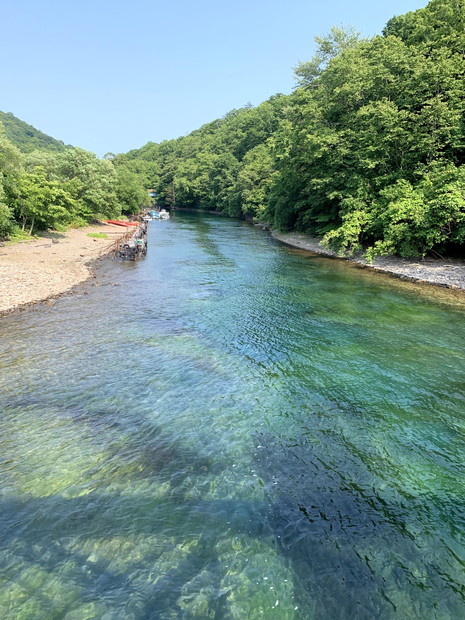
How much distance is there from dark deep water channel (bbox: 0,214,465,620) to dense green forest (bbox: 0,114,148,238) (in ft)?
80.5

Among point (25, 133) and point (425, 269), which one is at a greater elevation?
point (25, 133)

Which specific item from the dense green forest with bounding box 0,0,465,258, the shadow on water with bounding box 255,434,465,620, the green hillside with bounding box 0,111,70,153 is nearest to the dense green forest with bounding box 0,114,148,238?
the dense green forest with bounding box 0,0,465,258

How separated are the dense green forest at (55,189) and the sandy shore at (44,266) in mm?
2902

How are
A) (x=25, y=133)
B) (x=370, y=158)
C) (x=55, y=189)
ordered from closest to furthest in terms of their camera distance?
(x=370, y=158)
(x=55, y=189)
(x=25, y=133)

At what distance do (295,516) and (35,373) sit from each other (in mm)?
9557

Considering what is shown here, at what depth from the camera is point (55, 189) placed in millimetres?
38906

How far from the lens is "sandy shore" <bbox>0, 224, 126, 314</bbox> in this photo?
66.8 feet

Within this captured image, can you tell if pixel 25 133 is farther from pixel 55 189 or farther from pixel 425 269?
pixel 425 269

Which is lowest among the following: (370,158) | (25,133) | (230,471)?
(230,471)

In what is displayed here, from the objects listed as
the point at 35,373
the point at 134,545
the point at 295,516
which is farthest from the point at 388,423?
the point at 35,373

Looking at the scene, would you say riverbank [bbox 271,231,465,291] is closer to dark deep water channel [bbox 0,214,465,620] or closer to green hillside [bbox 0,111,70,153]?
dark deep water channel [bbox 0,214,465,620]

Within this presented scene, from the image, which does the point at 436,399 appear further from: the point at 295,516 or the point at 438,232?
the point at 438,232

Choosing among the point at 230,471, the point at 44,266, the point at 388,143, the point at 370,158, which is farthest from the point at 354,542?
the point at 370,158

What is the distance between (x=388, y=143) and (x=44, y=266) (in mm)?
31913
